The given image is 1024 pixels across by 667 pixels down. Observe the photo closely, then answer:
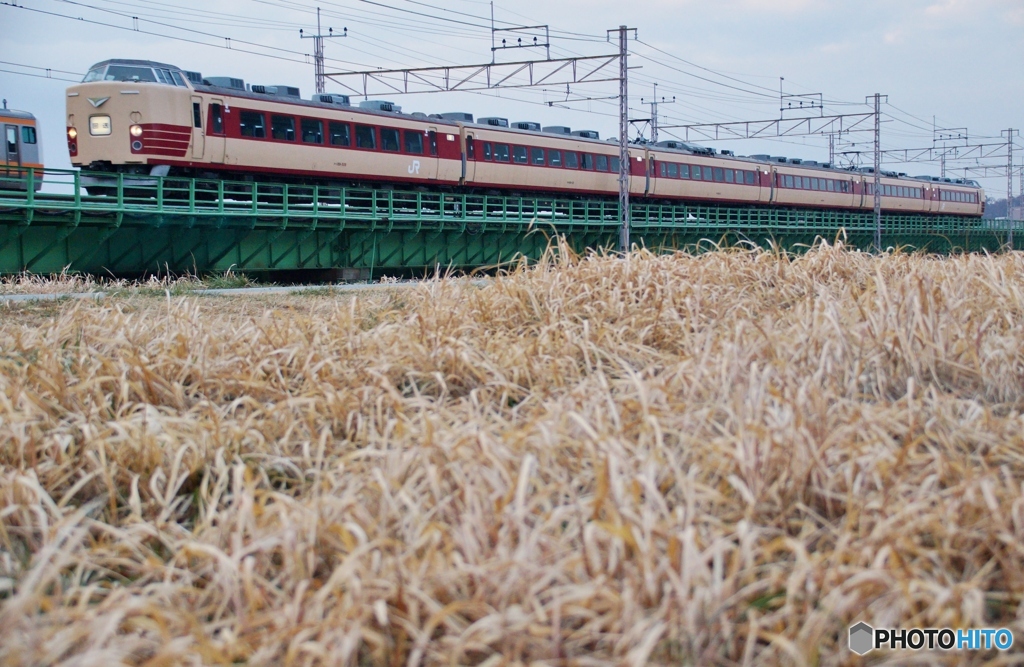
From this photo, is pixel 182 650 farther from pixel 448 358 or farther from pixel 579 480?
pixel 448 358

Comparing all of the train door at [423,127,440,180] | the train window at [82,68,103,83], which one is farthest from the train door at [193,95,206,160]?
the train door at [423,127,440,180]

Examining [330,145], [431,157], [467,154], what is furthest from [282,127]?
[467,154]

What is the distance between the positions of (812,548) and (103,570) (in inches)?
107

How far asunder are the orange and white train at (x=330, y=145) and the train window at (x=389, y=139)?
0.04 metres

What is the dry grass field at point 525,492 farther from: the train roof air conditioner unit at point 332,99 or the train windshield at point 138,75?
the train roof air conditioner unit at point 332,99

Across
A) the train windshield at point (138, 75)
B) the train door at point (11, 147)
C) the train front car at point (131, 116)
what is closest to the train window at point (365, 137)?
the train front car at point (131, 116)

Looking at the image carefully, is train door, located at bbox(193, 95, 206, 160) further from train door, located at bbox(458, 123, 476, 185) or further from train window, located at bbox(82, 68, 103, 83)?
train door, located at bbox(458, 123, 476, 185)

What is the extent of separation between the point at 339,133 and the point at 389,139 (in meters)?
1.74

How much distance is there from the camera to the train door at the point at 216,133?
798 inches

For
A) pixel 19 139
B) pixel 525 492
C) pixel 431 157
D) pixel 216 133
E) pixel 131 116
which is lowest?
pixel 525 492

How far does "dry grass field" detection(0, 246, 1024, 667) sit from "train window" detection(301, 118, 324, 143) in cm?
1633

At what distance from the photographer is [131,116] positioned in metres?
19.7

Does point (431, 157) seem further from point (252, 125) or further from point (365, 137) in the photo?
point (252, 125)

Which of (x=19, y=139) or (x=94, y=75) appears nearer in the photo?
(x=94, y=75)
